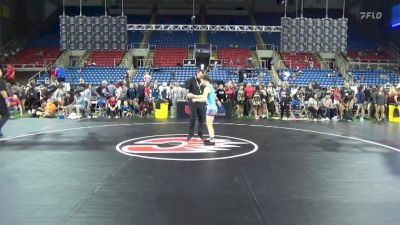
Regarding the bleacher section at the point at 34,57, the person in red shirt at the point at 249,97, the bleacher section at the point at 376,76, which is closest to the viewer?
the person in red shirt at the point at 249,97

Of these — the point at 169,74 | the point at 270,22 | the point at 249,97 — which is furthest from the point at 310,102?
the point at 270,22

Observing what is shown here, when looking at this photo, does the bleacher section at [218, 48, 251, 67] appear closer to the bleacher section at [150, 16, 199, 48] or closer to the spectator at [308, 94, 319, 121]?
the bleacher section at [150, 16, 199, 48]

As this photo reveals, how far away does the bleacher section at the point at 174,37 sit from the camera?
3558 centimetres

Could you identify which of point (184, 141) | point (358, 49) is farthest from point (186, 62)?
point (184, 141)

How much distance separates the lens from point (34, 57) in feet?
105

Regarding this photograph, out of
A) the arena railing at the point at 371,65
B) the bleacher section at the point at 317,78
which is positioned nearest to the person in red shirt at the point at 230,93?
the bleacher section at the point at 317,78

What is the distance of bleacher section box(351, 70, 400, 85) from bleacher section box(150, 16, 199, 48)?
1353cm

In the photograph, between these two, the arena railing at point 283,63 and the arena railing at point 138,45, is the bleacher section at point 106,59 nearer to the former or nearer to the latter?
the arena railing at point 138,45

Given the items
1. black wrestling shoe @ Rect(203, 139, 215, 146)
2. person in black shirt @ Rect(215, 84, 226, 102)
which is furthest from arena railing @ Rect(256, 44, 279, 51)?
black wrestling shoe @ Rect(203, 139, 215, 146)

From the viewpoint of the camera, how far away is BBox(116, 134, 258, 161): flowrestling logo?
7869mm

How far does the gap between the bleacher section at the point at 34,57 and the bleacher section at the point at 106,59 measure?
2.74 m

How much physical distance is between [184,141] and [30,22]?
104 ft

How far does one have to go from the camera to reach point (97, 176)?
6.21 meters

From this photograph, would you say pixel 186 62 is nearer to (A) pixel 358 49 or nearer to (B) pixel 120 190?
(A) pixel 358 49
